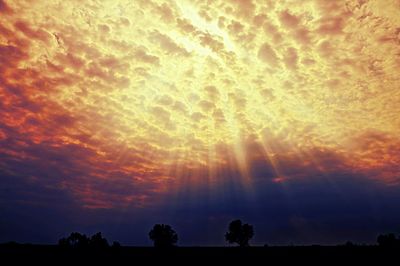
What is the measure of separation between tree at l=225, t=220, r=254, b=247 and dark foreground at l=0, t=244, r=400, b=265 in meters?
73.5

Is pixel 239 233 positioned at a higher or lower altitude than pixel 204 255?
higher

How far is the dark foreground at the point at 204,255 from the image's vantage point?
2208 cm

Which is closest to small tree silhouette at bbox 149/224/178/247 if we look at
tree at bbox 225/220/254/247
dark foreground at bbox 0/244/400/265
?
tree at bbox 225/220/254/247

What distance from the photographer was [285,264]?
22.2m

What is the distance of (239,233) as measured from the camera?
96000 mm

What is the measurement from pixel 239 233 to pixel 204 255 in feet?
247

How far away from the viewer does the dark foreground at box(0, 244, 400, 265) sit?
2208 cm

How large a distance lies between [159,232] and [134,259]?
7980 centimetres

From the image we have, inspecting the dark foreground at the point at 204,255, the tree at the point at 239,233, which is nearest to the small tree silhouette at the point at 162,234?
the tree at the point at 239,233

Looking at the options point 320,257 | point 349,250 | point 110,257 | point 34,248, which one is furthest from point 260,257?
point 34,248

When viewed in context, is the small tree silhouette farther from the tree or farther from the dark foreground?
the dark foreground

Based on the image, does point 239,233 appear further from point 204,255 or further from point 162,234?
point 204,255

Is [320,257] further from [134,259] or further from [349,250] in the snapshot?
[134,259]

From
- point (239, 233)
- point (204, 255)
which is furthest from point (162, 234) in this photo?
point (204, 255)
